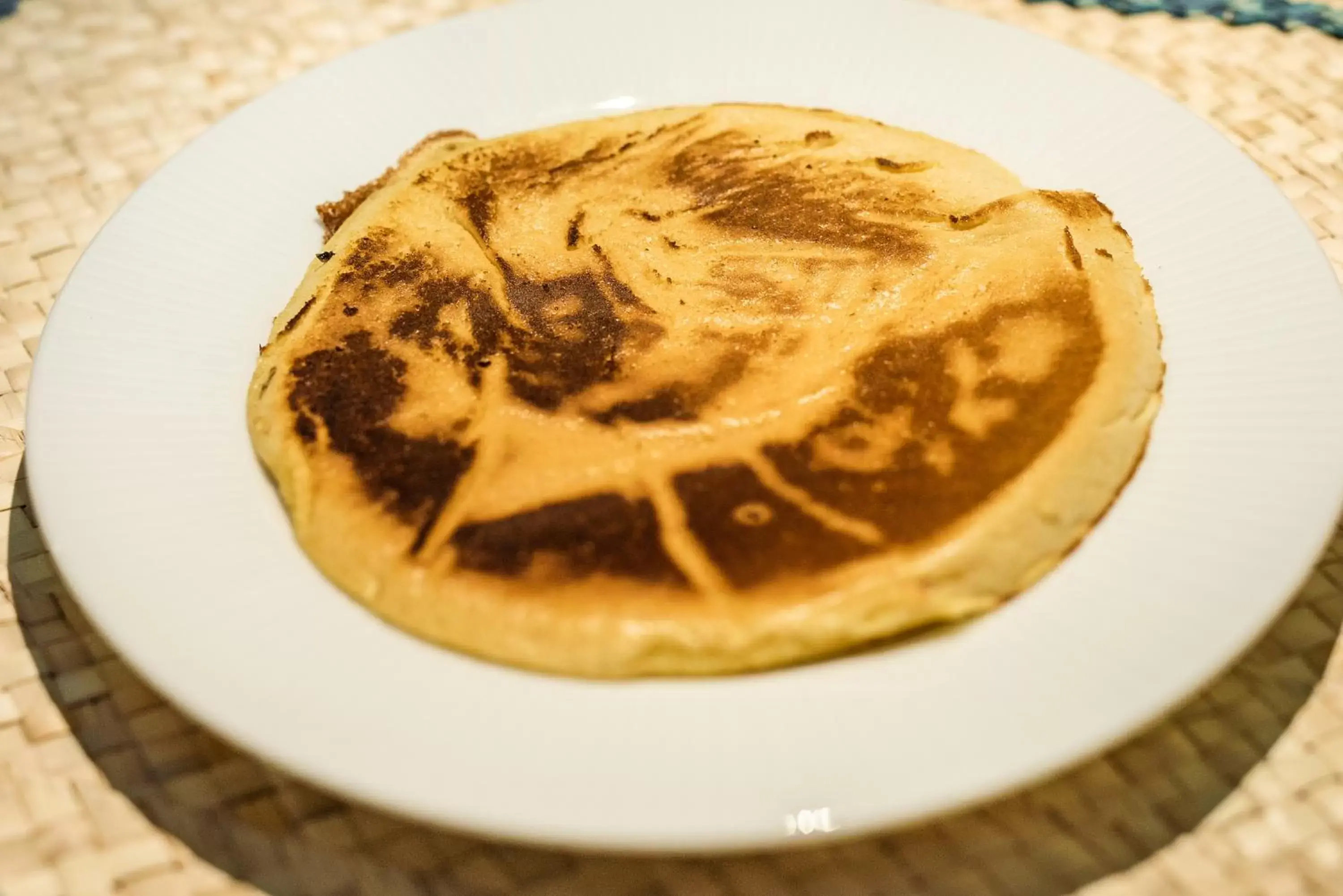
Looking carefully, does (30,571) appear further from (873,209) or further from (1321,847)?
(1321,847)

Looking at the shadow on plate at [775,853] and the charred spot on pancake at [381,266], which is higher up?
the charred spot on pancake at [381,266]

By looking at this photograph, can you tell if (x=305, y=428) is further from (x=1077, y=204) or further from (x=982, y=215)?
(x=1077, y=204)

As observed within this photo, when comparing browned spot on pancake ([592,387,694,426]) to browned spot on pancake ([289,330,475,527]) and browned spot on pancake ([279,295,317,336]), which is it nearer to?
browned spot on pancake ([289,330,475,527])

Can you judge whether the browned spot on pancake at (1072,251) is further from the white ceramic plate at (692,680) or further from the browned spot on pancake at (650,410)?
the browned spot on pancake at (650,410)

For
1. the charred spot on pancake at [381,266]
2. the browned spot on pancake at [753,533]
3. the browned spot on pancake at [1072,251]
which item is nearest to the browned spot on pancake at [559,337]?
the charred spot on pancake at [381,266]

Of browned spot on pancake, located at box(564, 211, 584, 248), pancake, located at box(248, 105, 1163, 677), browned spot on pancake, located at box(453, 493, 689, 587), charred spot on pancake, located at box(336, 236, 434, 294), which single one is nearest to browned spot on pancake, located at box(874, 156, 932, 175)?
pancake, located at box(248, 105, 1163, 677)

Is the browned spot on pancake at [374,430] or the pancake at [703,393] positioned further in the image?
the browned spot on pancake at [374,430]

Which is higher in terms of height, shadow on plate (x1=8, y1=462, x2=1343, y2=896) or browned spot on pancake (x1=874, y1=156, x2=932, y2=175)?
browned spot on pancake (x1=874, y1=156, x2=932, y2=175)
